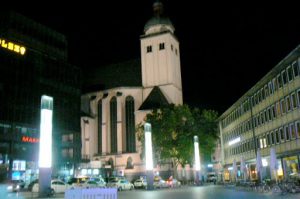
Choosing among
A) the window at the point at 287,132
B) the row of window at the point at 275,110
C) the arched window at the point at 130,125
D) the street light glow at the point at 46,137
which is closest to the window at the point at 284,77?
the row of window at the point at 275,110

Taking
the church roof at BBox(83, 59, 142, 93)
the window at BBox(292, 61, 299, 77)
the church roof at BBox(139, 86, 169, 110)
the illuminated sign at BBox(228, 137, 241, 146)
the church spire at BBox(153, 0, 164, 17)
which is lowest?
the illuminated sign at BBox(228, 137, 241, 146)

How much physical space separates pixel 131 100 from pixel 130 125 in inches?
229

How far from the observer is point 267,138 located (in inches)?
1863

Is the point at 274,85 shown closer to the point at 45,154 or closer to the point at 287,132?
the point at 287,132

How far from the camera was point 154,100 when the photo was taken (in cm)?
7850

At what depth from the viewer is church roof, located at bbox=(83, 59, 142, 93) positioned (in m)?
87.2

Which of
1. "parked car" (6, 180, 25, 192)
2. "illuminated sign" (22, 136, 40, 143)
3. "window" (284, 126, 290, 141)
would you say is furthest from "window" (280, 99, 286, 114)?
"illuminated sign" (22, 136, 40, 143)

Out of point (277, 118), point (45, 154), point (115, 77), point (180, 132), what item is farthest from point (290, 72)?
point (115, 77)

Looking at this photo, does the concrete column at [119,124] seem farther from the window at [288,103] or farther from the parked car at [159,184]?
the window at [288,103]

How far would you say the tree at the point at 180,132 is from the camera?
60.7 metres

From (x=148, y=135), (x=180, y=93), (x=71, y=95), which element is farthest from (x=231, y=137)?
(x=148, y=135)

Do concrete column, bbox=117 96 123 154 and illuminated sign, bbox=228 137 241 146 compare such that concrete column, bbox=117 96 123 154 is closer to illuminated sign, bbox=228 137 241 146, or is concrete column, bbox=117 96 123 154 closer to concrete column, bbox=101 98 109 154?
concrete column, bbox=101 98 109 154

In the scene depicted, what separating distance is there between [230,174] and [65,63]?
37.2 meters

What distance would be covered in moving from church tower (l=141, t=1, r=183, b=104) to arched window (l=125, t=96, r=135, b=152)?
11.8 feet
